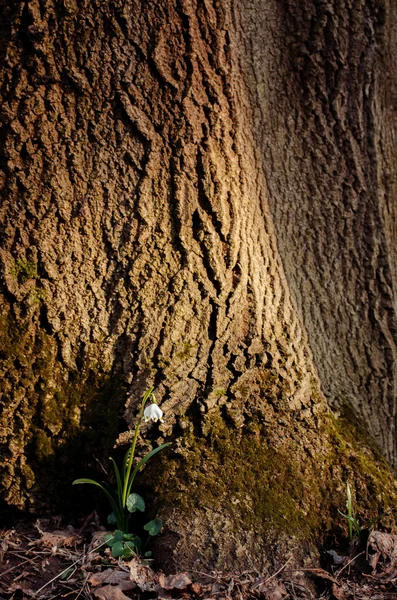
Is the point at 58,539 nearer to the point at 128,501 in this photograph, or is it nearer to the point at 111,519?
the point at 111,519

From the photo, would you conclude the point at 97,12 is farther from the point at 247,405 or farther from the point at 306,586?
the point at 306,586

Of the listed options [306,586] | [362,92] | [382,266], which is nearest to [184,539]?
[306,586]

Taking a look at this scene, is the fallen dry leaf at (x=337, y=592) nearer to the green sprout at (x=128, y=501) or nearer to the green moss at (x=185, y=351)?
the green sprout at (x=128, y=501)

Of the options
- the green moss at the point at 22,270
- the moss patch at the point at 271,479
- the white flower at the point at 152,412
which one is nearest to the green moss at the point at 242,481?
the moss patch at the point at 271,479

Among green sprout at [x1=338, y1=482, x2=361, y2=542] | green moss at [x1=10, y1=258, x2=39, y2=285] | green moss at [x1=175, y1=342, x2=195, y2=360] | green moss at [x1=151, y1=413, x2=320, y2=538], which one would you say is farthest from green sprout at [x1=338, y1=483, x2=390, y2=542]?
green moss at [x1=10, y1=258, x2=39, y2=285]

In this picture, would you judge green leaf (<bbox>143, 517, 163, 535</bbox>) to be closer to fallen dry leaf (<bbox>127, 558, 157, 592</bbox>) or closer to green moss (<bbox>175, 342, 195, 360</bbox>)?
fallen dry leaf (<bbox>127, 558, 157, 592</bbox>)

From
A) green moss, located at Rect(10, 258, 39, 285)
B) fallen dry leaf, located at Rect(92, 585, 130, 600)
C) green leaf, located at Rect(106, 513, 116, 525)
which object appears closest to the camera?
fallen dry leaf, located at Rect(92, 585, 130, 600)
